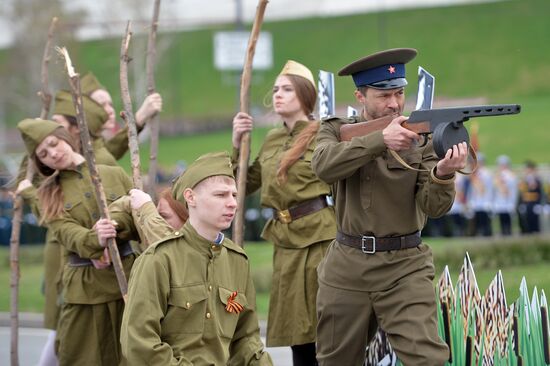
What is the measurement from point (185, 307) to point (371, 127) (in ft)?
3.94

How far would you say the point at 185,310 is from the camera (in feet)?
15.2

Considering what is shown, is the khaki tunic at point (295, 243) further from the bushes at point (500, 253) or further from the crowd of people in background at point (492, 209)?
the crowd of people in background at point (492, 209)

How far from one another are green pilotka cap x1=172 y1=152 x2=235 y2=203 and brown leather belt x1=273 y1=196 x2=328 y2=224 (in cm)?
186

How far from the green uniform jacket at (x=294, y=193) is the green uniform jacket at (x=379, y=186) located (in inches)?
43.6

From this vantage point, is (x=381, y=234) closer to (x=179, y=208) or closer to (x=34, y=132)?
(x=179, y=208)

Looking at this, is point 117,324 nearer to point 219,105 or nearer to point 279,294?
point 279,294

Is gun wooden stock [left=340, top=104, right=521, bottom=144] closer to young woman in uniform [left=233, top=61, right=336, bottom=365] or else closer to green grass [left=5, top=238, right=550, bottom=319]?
green grass [left=5, top=238, right=550, bottom=319]

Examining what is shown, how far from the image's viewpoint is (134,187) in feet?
21.2

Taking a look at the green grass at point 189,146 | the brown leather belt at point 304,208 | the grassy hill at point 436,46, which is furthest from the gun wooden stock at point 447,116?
the green grass at point 189,146

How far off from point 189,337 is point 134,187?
1.97 metres

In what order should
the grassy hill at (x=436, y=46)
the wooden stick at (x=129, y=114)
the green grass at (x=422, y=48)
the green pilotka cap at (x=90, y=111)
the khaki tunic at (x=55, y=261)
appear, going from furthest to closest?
the grassy hill at (x=436, y=46) → the green grass at (x=422, y=48) → the green pilotka cap at (x=90, y=111) → the khaki tunic at (x=55, y=261) → the wooden stick at (x=129, y=114)

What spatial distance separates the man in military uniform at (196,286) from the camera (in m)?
4.55

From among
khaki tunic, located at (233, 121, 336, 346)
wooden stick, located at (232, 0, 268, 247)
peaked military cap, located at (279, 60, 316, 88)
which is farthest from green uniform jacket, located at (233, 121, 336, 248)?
peaked military cap, located at (279, 60, 316, 88)

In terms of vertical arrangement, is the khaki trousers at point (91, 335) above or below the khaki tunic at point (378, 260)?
below
